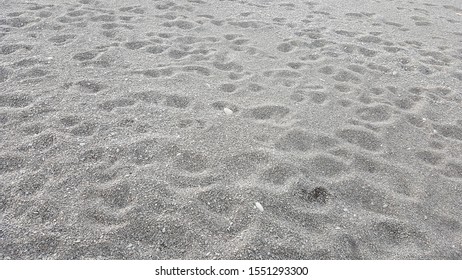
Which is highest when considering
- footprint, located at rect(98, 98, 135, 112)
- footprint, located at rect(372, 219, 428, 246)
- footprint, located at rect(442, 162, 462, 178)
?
footprint, located at rect(98, 98, 135, 112)

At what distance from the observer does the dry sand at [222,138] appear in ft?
7.58

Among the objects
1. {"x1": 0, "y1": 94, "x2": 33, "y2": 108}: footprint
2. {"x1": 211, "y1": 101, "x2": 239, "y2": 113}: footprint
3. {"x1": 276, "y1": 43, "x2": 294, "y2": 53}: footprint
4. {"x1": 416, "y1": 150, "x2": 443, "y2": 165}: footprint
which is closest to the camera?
{"x1": 416, "y1": 150, "x2": 443, "y2": 165}: footprint

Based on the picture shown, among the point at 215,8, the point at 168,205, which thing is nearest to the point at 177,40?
the point at 215,8

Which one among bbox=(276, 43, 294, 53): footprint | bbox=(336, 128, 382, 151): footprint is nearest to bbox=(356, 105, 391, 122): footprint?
A: bbox=(336, 128, 382, 151): footprint

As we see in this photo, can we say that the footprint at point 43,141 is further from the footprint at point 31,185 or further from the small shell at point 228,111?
the small shell at point 228,111

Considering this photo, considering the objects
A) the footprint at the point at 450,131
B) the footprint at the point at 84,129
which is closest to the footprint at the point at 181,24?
the footprint at the point at 84,129

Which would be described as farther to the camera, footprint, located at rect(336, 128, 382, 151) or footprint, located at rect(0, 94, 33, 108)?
footprint, located at rect(0, 94, 33, 108)

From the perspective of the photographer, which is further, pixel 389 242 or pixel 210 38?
pixel 210 38

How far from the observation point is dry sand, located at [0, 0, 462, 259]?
7.58ft

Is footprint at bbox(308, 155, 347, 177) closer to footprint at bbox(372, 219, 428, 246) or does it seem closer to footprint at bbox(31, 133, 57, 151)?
footprint at bbox(372, 219, 428, 246)

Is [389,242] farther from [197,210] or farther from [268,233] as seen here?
[197,210]

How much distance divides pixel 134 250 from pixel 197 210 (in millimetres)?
428

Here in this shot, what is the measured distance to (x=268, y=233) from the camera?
7.61 ft

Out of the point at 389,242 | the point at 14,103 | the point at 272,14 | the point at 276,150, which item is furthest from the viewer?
the point at 272,14
